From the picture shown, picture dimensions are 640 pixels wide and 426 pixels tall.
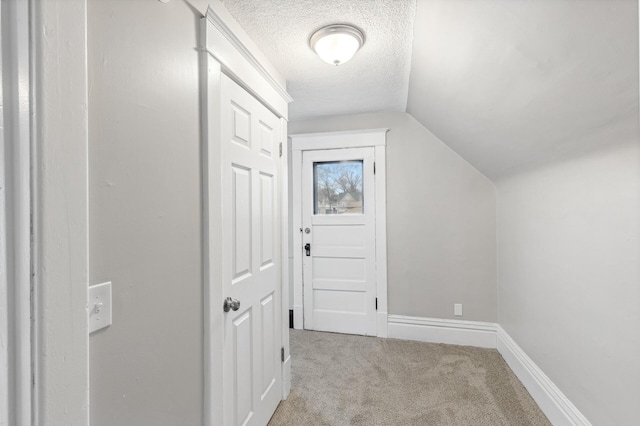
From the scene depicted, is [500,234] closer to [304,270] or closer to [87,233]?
[304,270]

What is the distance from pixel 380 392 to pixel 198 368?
143cm

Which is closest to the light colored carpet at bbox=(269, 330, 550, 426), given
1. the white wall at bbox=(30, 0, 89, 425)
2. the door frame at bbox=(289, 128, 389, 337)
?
the door frame at bbox=(289, 128, 389, 337)

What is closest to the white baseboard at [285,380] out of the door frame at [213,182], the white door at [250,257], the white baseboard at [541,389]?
the white door at [250,257]

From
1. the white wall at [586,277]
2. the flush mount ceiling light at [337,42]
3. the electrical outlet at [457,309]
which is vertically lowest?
the electrical outlet at [457,309]

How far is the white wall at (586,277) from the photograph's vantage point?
4.00 feet

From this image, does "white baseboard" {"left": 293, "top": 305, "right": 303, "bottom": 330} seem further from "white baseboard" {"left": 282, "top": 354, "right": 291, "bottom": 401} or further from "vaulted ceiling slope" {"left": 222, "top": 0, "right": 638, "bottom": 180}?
"vaulted ceiling slope" {"left": 222, "top": 0, "right": 638, "bottom": 180}

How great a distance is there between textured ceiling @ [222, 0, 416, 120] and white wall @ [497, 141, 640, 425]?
3.77 feet

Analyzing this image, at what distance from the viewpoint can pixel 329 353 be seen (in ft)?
8.77

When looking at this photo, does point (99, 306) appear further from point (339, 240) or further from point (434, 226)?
point (434, 226)

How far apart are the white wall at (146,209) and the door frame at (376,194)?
2021 mm

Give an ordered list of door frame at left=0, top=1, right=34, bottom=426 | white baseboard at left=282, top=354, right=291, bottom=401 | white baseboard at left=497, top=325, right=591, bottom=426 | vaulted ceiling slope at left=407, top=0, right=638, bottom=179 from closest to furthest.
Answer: door frame at left=0, top=1, right=34, bottom=426
vaulted ceiling slope at left=407, top=0, right=638, bottom=179
white baseboard at left=497, top=325, right=591, bottom=426
white baseboard at left=282, top=354, right=291, bottom=401

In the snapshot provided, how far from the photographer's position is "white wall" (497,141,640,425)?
4.00 feet

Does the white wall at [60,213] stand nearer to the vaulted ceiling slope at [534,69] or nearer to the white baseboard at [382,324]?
the vaulted ceiling slope at [534,69]

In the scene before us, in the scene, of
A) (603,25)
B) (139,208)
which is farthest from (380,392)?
(603,25)
